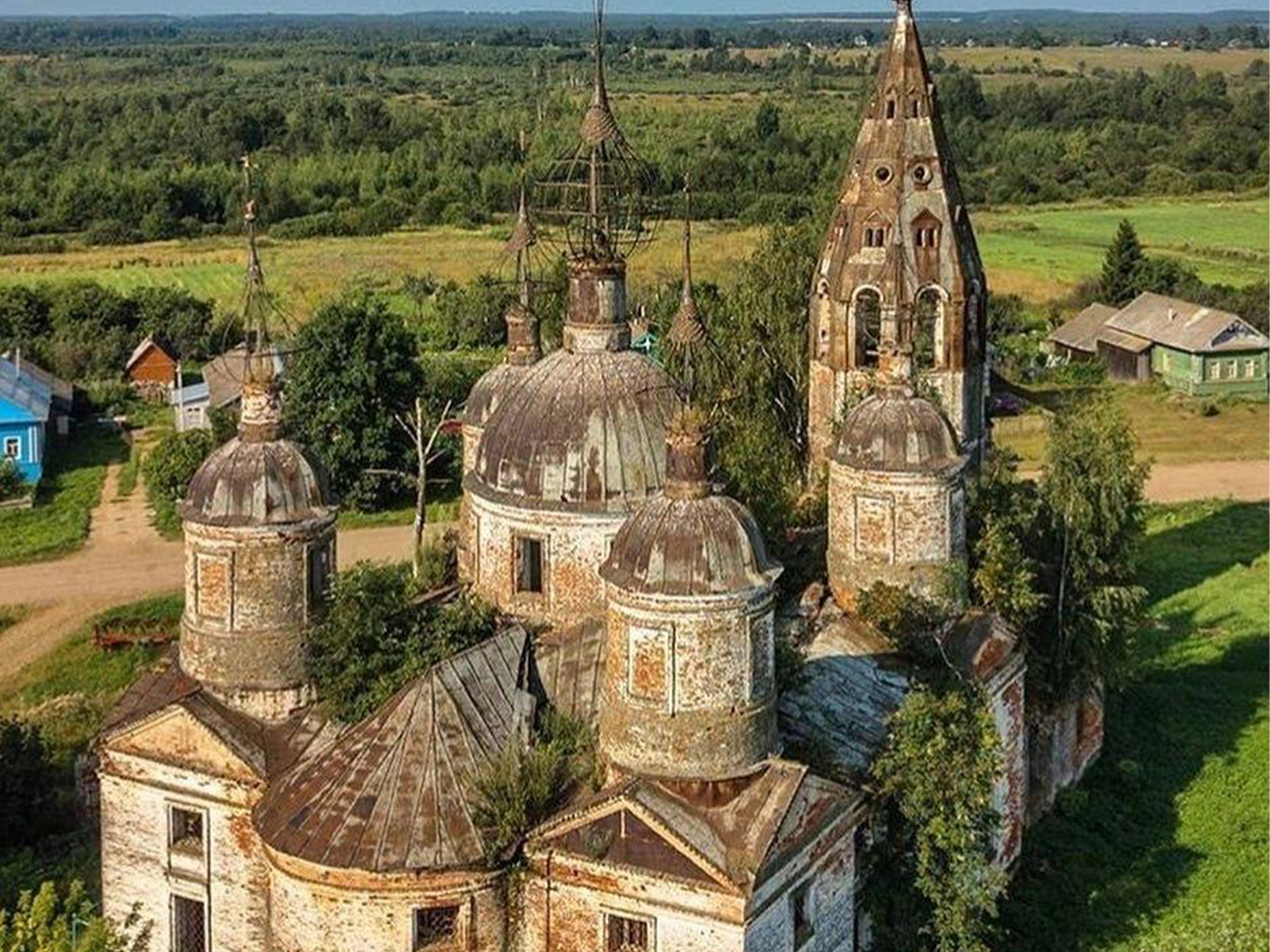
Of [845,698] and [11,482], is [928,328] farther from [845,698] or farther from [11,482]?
[11,482]

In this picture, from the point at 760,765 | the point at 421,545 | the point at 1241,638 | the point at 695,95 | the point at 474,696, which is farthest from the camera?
the point at 695,95

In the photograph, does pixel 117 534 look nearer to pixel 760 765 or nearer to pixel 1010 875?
pixel 1010 875

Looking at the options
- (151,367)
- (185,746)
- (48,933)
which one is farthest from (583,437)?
(151,367)

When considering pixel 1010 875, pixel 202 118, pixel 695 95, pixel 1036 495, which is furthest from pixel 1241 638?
pixel 695 95

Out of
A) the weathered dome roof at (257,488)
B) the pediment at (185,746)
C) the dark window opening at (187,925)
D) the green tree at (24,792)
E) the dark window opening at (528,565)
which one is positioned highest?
the weathered dome roof at (257,488)

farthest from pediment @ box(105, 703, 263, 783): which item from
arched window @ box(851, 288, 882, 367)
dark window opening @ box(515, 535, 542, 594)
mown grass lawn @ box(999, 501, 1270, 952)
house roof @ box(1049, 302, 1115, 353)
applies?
house roof @ box(1049, 302, 1115, 353)

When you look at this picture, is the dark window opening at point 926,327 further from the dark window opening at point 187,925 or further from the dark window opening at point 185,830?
the dark window opening at point 187,925

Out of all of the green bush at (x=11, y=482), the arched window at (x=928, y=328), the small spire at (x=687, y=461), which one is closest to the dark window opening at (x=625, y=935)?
the small spire at (x=687, y=461)

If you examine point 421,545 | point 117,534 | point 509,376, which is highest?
point 509,376
